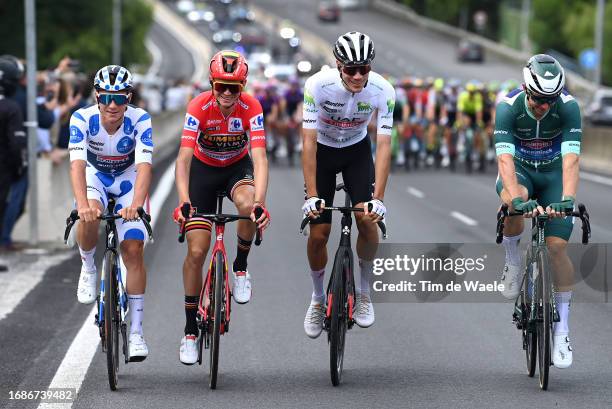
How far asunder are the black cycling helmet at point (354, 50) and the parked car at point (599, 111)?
53270mm

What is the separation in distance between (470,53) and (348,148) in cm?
9283

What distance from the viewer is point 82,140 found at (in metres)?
9.69

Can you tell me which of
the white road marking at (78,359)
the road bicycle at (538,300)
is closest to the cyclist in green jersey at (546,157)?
the road bicycle at (538,300)

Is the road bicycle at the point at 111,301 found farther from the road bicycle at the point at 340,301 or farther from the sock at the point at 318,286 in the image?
the sock at the point at 318,286

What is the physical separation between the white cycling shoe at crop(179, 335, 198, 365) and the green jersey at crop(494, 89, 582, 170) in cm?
221

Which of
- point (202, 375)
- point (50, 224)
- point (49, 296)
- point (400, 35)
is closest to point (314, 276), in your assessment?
point (202, 375)

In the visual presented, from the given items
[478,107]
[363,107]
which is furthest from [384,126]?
[478,107]

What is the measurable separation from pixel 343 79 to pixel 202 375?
6.66 ft

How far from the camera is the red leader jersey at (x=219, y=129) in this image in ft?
31.6

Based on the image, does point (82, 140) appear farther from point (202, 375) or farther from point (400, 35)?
point (400, 35)

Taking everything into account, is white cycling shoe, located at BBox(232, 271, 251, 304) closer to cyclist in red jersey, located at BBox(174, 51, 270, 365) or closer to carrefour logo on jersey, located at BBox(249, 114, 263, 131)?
cyclist in red jersey, located at BBox(174, 51, 270, 365)

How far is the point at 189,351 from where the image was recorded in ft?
31.7

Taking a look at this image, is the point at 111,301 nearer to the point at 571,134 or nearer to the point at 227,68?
the point at 227,68

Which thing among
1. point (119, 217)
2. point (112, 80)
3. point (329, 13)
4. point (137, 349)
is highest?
point (112, 80)
